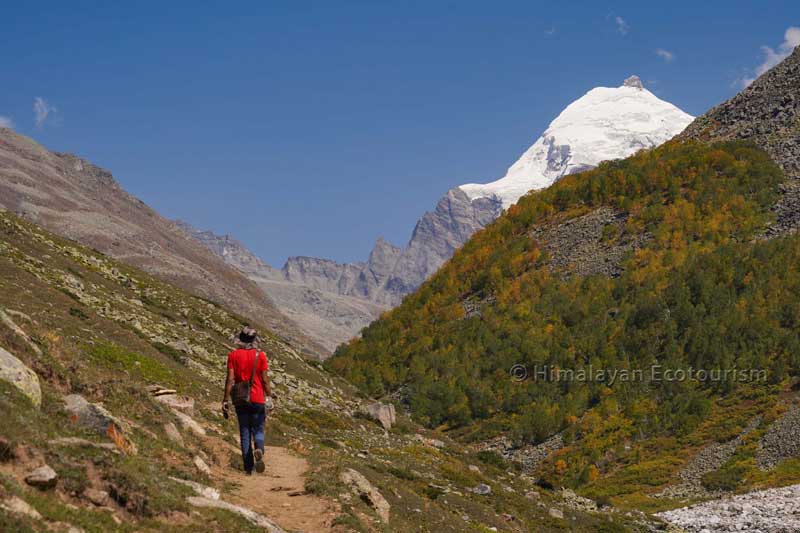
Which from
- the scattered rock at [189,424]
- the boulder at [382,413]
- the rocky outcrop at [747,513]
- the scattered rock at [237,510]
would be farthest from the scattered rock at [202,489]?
the rocky outcrop at [747,513]

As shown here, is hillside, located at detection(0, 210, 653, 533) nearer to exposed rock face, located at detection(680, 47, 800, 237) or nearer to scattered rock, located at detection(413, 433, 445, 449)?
scattered rock, located at detection(413, 433, 445, 449)

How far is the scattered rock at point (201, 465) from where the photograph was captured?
60.6 feet

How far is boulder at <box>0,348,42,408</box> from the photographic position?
1504cm

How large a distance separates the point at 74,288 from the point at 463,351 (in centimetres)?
8062

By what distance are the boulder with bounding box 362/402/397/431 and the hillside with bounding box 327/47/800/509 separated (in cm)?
2582

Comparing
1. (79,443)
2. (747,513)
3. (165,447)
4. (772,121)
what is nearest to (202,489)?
(165,447)

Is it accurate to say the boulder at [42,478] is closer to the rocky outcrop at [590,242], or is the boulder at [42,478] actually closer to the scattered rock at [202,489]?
the scattered rock at [202,489]

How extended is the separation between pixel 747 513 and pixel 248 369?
49517 mm

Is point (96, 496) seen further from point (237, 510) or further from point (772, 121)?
point (772, 121)

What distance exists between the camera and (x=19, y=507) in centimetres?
1045

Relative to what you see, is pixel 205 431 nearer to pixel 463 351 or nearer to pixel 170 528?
pixel 170 528

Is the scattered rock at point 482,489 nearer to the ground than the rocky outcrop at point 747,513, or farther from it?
farther from it

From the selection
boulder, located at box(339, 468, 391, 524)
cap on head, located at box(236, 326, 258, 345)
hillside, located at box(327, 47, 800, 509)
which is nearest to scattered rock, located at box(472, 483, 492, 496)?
boulder, located at box(339, 468, 391, 524)

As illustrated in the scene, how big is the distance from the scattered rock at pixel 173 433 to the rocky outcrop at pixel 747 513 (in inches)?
1708
